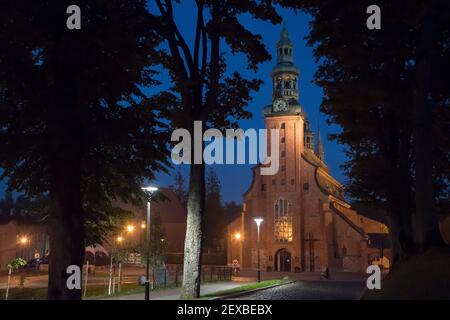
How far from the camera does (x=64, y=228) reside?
12852 millimetres

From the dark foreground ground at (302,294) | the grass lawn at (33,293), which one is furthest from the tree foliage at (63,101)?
the grass lawn at (33,293)

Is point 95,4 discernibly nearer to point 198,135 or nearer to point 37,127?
point 37,127

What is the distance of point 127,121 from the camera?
14.1 m

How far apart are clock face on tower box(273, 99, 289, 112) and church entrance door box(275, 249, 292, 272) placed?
16054 millimetres

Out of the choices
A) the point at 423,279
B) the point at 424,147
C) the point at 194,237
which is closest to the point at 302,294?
the point at 194,237

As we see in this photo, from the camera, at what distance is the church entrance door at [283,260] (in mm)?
52828

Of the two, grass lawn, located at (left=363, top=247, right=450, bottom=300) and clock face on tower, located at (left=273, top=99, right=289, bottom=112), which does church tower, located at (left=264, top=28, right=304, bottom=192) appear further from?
grass lawn, located at (left=363, top=247, right=450, bottom=300)

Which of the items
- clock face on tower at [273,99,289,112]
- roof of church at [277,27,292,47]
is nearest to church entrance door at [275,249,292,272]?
clock face on tower at [273,99,289,112]

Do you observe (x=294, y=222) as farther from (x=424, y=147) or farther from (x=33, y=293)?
(x=424, y=147)

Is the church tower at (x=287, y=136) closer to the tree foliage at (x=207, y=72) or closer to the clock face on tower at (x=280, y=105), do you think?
the clock face on tower at (x=280, y=105)
